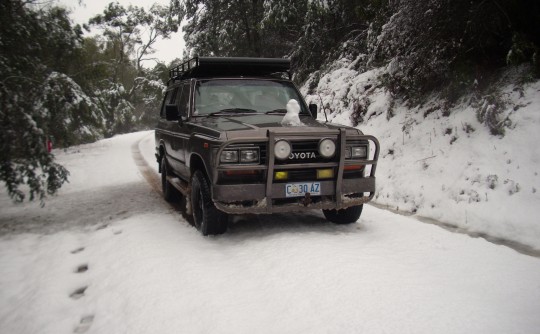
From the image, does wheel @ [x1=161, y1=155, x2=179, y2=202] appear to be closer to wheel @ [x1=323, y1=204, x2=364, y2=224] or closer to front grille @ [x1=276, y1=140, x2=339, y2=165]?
wheel @ [x1=323, y1=204, x2=364, y2=224]

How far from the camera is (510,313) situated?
2939mm

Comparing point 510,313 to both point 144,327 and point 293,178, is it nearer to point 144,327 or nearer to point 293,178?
point 293,178

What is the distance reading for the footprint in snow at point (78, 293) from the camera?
12.0 feet

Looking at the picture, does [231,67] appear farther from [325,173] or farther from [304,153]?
[325,173]

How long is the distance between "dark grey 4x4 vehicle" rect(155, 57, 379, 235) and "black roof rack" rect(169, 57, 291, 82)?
0.07m

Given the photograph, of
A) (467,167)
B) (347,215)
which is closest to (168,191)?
(347,215)

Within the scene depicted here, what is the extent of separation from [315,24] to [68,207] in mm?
9760

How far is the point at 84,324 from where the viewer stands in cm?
320

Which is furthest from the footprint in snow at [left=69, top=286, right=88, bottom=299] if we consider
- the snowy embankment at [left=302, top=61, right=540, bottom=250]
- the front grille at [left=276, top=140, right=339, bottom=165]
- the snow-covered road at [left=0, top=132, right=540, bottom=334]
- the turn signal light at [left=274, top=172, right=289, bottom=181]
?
the snowy embankment at [left=302, top=61, right=540, bottom=250]

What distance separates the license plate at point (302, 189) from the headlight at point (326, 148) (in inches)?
13.8

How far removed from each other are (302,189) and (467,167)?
336cm

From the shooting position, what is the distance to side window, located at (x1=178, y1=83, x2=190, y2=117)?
5.76 metres

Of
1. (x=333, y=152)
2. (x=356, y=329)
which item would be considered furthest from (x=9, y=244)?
(x=356, y=329)

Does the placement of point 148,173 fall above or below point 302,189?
below
